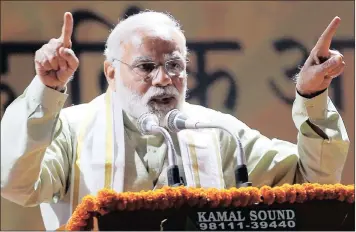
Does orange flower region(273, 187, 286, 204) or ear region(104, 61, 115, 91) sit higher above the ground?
ear region(104, 61, 115, 91)

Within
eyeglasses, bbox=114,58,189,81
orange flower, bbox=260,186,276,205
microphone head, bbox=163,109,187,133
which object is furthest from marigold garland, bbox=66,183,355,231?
eyeglasses, bbox=114,58,189,81

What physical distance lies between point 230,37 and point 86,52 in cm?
74

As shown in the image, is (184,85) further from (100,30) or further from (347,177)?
(347,177)

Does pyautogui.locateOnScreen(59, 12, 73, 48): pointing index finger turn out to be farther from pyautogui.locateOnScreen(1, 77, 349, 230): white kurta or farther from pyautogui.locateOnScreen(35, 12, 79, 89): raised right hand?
pyautogui.locateOnScreen(1, 77, 349, 230): white kurta

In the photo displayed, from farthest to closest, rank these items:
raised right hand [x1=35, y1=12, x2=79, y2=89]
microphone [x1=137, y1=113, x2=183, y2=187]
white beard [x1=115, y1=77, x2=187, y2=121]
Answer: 1. white beard [x1=115, y1=77, x2=187, y2=121]
2. raised right hand [x1=35, y1=12, x2=79, y2=89]
3. microphone [x1=137, y1=113, x2=183, y2=187]

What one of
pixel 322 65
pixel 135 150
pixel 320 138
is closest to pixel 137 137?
pixel 135 150

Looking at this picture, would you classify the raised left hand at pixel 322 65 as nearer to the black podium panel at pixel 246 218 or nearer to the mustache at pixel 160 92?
the mustache at pixel 160 92

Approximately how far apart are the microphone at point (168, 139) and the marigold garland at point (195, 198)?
140 mm

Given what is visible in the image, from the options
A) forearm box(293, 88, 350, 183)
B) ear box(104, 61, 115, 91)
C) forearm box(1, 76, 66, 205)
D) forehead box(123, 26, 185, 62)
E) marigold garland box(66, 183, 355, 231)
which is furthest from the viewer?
ear box(104, 61, 115, 91)

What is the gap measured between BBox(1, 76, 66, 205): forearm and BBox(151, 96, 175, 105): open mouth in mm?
400

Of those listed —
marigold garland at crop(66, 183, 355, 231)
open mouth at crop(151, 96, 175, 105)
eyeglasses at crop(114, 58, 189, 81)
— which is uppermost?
eyeglasses at crop(114, 58, 189, 81)

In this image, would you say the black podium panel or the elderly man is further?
the elderly man

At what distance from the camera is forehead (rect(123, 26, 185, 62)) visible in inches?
102

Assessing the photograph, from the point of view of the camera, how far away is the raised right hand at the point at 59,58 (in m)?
2.02
